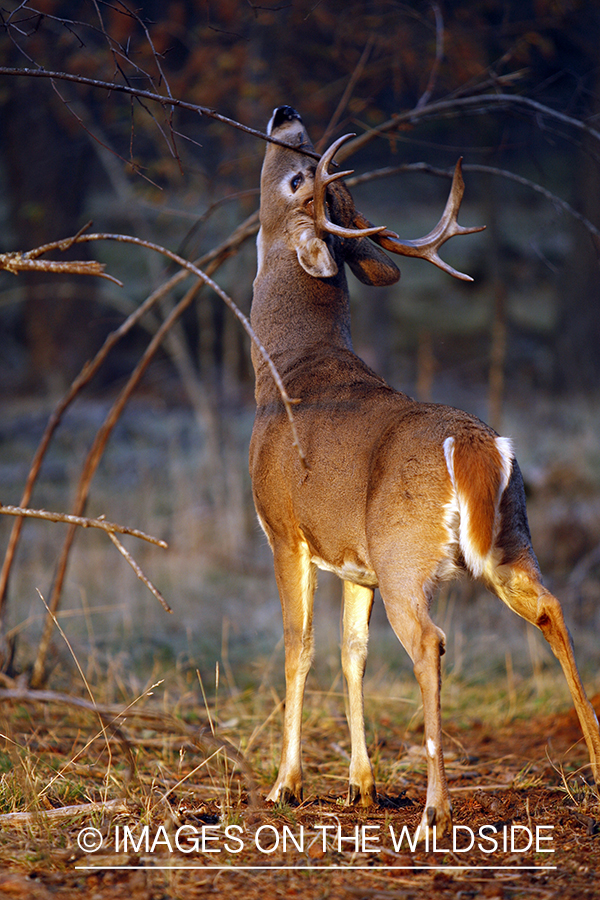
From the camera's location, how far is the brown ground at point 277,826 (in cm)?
270

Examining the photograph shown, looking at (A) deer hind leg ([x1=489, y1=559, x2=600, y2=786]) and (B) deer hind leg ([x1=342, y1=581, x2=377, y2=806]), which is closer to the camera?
(A) deer hind leg ([x1=489, y1=559, x2=600, y2=786])

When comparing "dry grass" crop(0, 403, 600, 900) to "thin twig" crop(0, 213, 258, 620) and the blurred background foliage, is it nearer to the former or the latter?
the blurred background foliage

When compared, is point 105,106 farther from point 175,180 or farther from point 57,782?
point 57,782

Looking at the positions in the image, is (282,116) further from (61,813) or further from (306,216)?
(61,813)

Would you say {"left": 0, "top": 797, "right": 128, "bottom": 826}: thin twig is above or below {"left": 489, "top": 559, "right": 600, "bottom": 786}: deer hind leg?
below

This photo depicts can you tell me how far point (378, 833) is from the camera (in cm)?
323

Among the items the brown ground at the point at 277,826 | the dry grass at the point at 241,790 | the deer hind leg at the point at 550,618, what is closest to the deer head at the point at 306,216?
the deer hind leg at the point at 550,618

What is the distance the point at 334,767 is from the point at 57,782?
1416 mm

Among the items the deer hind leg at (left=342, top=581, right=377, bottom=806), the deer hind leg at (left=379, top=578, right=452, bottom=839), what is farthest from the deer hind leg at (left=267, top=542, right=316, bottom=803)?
the deer hind leg at (left=379, top=578, right=452, bottom=839)

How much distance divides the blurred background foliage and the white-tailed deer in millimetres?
616

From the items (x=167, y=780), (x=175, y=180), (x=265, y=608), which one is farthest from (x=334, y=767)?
(x=175, y=180)

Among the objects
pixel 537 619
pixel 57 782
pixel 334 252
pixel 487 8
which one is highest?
pixel 487 8

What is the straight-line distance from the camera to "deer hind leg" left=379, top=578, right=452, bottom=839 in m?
3.07

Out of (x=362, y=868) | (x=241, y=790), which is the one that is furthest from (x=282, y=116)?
(x=362, y=868)
